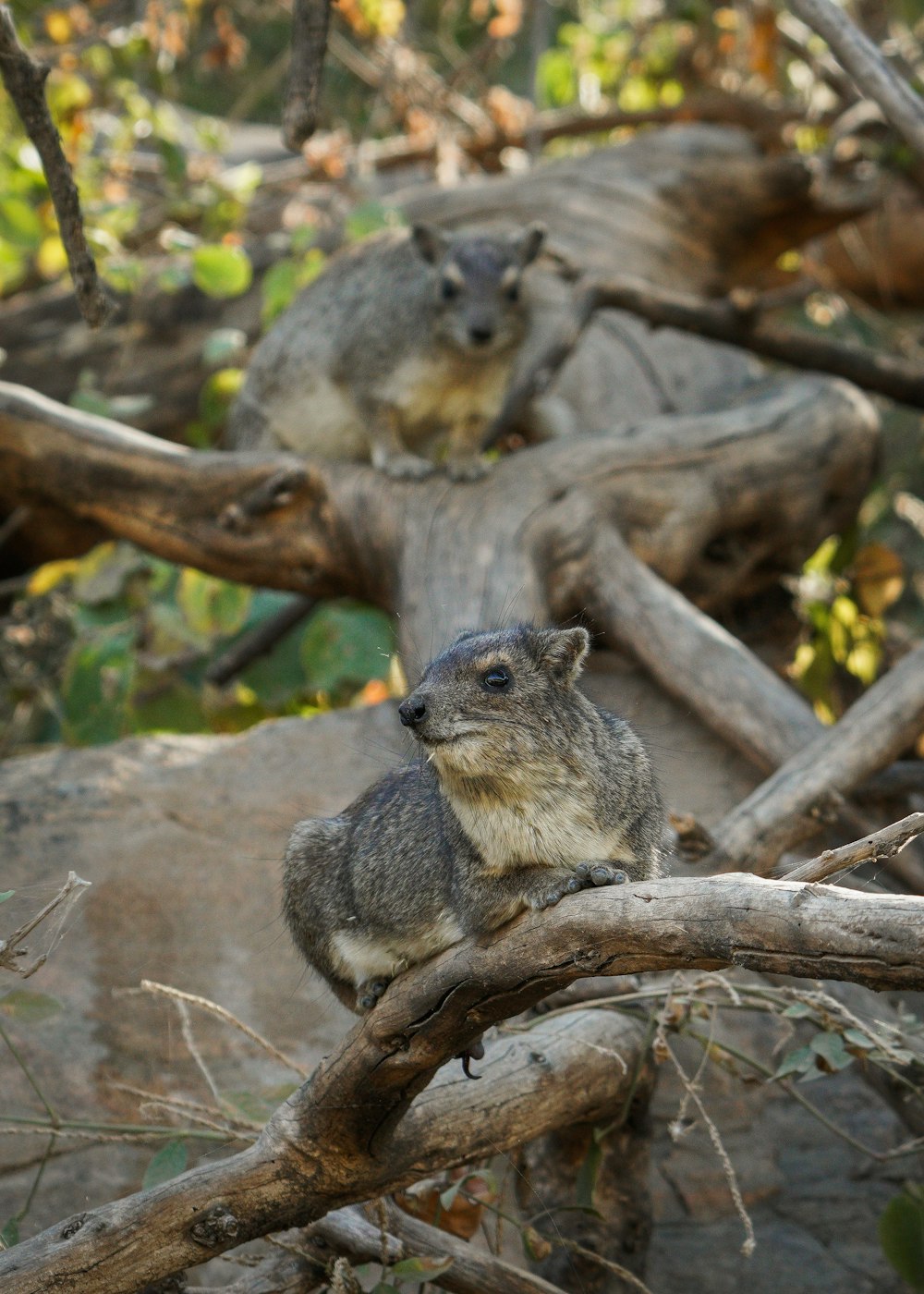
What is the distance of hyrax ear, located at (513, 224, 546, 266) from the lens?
659 cm

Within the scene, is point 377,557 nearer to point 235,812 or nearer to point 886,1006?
point 235,812

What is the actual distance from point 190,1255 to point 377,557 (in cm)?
343

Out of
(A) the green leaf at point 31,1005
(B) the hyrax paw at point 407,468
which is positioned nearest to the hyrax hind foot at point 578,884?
(A) the green leaf at point 31,1005

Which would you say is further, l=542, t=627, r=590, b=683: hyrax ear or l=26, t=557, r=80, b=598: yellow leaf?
l=26, t=557, r=80, b=598: yellow leaf

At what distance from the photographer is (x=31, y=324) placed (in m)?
8.74

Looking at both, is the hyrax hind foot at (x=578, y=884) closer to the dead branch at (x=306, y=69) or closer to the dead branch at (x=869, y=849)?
the dead branch at (x=869, y=849)

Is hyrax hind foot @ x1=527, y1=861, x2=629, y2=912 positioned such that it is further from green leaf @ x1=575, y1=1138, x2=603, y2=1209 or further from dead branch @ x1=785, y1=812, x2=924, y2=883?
green leaf @ x1=575, y1=1138, x2=603, y2=1209

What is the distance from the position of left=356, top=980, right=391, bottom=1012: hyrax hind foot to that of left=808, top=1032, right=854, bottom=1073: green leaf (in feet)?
3.62

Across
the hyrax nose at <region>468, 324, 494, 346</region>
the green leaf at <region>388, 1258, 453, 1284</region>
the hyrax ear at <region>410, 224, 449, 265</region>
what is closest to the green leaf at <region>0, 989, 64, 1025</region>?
the green leaf at <region>388, 1258, 453, 1284</region>

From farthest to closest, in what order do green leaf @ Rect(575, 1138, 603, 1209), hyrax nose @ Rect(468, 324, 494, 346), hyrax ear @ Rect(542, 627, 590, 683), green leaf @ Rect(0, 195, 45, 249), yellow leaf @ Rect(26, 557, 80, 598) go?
yellow leaf @ Rect(26, 557, 80, 598) → green leaf @ Rect(0, 195, 45, 249) → hyrax nose @ Rect(468, 324, 494, 346) → green leaf @ Rect(575, 1138, 603, 1209) → hyrax ear @ Rect(542, 627, 590, 683)

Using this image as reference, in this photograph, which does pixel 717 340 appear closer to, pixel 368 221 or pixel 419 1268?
pixel 368 221

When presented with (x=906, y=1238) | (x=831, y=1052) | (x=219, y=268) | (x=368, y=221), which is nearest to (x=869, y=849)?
(x=831, y=1052)

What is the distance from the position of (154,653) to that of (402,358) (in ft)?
6.62

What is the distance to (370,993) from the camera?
321 centimetres
